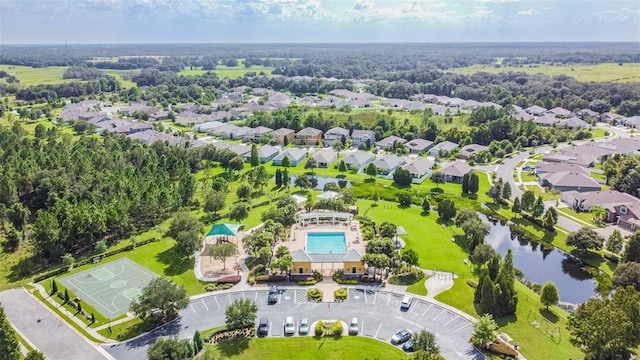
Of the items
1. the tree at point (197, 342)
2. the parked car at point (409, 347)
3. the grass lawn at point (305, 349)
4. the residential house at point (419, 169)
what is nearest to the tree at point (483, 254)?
the parked car at point (409, 347)

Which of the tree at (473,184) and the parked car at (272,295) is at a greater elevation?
the tree at (473,184)

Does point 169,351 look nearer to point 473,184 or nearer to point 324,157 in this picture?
point 473,184

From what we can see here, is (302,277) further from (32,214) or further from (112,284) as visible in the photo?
(32,214)

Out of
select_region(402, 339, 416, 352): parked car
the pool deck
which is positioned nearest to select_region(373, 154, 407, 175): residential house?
→ the pool deck

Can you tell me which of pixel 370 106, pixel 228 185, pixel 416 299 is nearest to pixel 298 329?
pixel 416 299

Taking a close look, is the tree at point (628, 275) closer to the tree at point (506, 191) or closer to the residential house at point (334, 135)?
→ the tree at point (506, 191)
